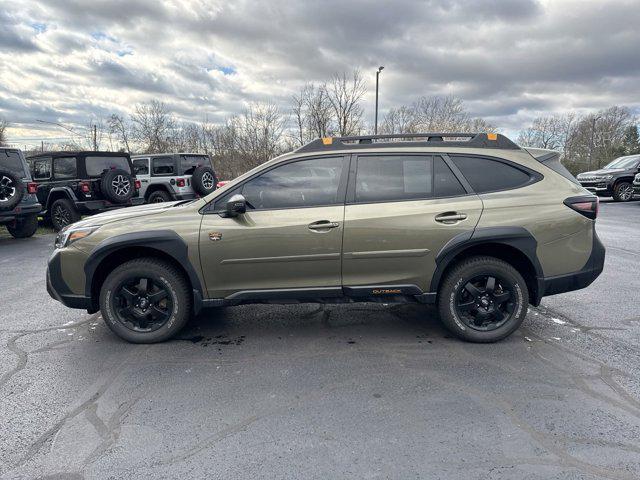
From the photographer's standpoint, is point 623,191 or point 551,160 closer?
point 551,160

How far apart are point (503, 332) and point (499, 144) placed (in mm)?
1702

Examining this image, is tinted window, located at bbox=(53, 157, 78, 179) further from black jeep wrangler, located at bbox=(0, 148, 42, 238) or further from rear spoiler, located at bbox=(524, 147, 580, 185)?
rear spoiler, located at bbox=(524, 147, 580, 185)

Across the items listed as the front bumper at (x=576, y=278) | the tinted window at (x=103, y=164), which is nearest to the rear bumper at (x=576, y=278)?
the front bumper at (x=576, y=278)

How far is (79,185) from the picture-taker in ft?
32.7

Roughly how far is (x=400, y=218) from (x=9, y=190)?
332 inches

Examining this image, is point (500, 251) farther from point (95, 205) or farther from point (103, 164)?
point (103, 164)

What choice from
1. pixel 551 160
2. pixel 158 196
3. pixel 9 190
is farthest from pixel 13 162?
pixel 551 160

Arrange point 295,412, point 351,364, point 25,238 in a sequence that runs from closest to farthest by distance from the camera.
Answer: point 295,412
point 351,364
point 25,238

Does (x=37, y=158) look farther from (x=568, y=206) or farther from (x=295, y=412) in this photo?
(x=568, y=206)

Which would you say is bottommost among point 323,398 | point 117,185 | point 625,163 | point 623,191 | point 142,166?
point 323,398

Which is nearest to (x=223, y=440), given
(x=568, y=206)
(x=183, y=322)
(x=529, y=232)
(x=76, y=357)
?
(x=183, y=322)

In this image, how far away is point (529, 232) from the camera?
347cm

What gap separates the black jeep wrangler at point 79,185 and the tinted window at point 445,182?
869cm

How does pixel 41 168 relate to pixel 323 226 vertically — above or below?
above
